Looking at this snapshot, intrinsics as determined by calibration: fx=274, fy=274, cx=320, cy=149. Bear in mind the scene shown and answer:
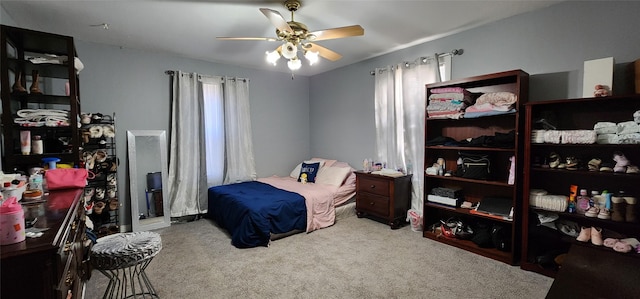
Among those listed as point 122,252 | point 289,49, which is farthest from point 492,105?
point 122,252

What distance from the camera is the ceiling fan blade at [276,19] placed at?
192 cm

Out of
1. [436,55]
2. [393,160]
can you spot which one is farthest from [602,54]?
[393,160]

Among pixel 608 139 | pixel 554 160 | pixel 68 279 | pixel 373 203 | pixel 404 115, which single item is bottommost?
pixel 373 203

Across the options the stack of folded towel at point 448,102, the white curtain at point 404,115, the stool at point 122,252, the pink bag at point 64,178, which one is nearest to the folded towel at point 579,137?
the stack of folded towel at point 448,102

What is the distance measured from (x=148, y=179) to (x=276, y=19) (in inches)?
114

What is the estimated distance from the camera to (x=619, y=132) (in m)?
1.98

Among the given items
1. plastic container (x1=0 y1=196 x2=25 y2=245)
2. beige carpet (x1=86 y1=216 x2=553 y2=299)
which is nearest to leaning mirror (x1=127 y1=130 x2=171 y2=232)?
beige carpet (x1=86 y1=216 x2=553 y2=299)

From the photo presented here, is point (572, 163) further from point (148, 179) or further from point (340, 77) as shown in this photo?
point (148, 179)

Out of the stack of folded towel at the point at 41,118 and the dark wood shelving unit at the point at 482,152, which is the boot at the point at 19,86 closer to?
the stack of folded towel at the point at 41,118

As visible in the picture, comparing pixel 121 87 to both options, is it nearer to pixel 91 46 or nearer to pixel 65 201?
pixel 91 46

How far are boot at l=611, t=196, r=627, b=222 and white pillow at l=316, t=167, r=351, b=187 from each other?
8.93 ft

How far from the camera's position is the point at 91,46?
3271 millimetres

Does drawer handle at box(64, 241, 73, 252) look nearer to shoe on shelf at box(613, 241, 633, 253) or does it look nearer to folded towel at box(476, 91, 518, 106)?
folded towel at box(476, 91, 518, 106)

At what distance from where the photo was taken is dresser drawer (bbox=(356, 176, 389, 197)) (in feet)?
11.5
